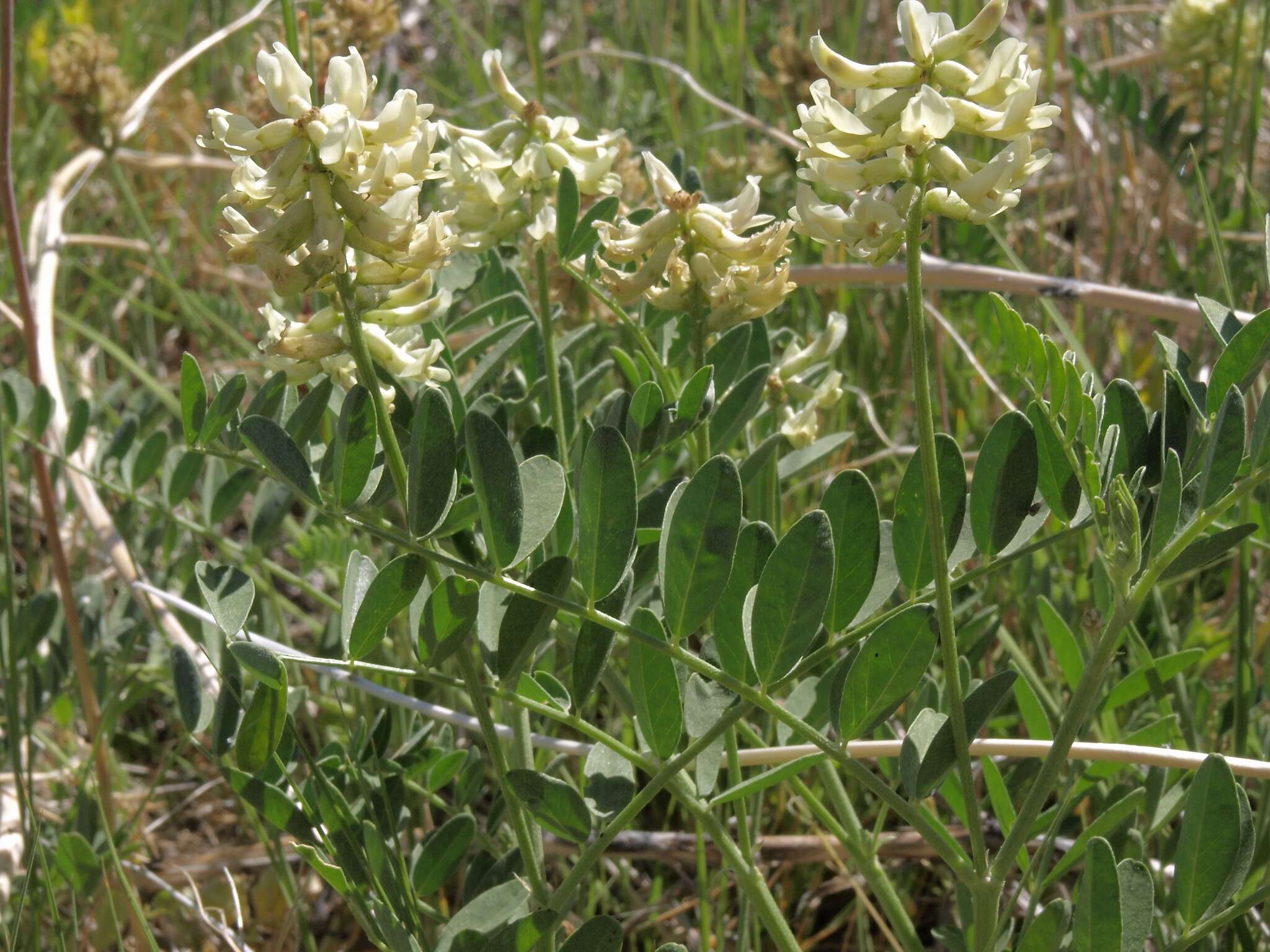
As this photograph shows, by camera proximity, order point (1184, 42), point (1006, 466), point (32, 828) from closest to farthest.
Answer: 1. point (1006, 466)
2. point (32, 828)
3. point (1184, 42)

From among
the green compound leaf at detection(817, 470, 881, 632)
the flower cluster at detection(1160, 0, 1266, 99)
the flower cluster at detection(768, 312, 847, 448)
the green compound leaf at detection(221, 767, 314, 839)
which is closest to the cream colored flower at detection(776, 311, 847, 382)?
the flower cluster at detection(768, 312, 847, 448)

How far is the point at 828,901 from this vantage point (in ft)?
4.50

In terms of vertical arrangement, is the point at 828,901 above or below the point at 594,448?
below


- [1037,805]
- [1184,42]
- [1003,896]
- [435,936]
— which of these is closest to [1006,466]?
[1037,805]

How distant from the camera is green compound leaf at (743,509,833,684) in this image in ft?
2.37

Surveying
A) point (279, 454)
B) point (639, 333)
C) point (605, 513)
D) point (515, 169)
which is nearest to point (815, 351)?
point (639, 333)

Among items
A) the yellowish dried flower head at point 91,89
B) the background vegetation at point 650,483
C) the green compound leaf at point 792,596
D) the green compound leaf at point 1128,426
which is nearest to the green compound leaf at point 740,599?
the green compound leaf at point 792,596

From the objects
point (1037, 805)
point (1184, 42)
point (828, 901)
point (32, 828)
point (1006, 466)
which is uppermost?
point (1184, 42)

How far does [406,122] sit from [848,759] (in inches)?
17.5

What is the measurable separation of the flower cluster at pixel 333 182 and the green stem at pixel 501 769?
23cm

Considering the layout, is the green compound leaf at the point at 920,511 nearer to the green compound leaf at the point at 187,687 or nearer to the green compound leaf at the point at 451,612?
the green compound leaf at the point at 451,612

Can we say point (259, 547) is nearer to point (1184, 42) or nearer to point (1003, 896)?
point (1003, 896)

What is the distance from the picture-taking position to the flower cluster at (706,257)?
0.90 m

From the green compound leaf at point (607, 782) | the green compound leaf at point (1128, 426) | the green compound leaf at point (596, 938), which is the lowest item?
the green compound leaf at point (596, 938)
